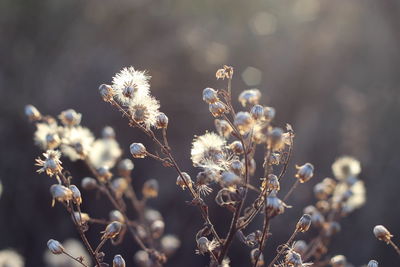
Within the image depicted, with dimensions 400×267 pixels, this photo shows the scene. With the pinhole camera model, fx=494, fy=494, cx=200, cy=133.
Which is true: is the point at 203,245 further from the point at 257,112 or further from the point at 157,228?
the point at 157,228

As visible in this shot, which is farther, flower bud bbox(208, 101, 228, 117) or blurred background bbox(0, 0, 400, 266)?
blurred background bbox(0, 0, 400, 266)

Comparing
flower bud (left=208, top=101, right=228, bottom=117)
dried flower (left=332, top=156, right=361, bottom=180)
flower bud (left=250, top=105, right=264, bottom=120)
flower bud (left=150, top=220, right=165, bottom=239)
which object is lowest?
flower bud (left=250, top=105, right=264, bottom=120)

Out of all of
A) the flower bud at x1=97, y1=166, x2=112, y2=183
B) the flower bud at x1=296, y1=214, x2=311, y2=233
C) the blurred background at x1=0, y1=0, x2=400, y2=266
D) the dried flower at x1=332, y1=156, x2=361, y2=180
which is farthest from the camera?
the blurred background at x1=0, y1=0, x2=400, y2=266

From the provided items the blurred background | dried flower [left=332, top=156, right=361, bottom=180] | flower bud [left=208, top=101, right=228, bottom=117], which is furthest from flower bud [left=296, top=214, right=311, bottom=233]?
the blurred background

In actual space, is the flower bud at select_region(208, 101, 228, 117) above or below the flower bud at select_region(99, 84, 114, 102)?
above

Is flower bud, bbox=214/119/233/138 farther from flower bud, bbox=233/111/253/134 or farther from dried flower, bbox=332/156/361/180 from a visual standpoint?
dried flower, bbox=332/156/361/180

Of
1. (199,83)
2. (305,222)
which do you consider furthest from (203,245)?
(199,83)
